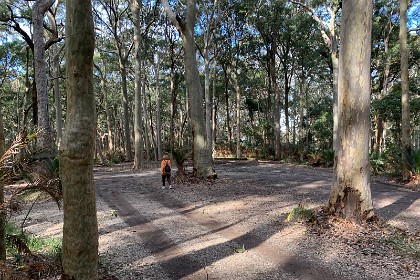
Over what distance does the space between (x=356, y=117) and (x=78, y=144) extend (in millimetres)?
5261

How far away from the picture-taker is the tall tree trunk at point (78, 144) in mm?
2855

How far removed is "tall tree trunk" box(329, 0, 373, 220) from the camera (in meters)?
6.28

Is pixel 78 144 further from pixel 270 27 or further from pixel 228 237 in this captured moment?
pixel 270 27

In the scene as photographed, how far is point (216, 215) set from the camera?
7496mm

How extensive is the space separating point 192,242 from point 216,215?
6.19 feet

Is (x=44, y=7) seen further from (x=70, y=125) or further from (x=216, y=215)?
(x=70, y=125)

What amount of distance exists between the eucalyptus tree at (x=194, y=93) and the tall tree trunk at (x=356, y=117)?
6209 millimetres

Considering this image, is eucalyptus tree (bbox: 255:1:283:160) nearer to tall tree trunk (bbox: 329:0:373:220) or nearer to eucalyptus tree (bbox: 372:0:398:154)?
eucalyptus tree (bbox: 372:0:398:154)

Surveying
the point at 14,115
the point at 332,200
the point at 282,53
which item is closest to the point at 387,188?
the point at 332,200

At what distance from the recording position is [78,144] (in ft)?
9.41

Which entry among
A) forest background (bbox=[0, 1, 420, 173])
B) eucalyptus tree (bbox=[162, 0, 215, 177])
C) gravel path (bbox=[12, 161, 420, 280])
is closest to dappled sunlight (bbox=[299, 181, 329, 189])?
gravel path (bbox=[12, 161, 420, 280])

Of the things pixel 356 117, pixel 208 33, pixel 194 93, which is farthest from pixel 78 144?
pixel 208 33

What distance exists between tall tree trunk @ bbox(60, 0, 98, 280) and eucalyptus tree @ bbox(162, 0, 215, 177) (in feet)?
29.5

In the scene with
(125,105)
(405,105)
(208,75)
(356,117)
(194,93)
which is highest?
(208,75)
